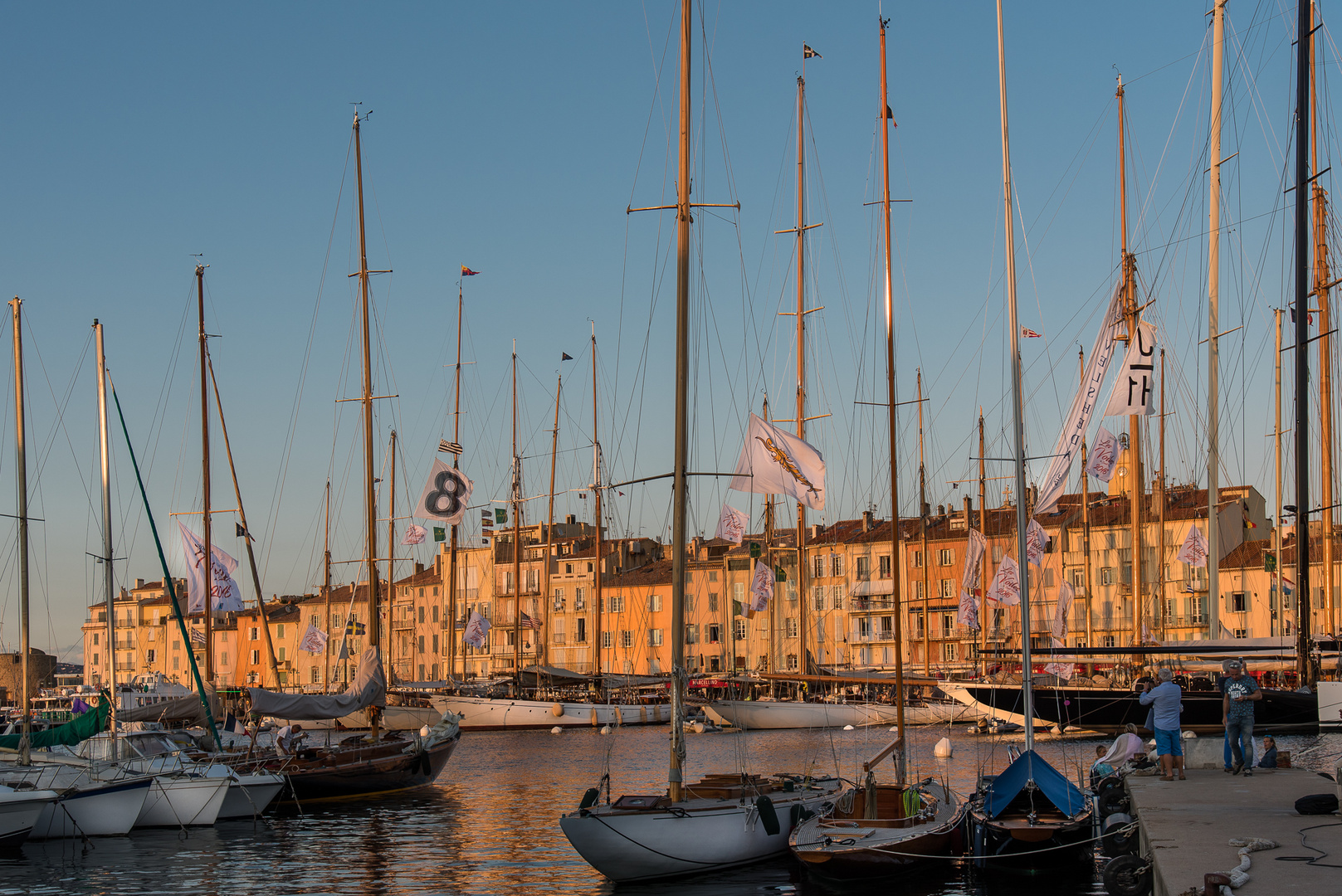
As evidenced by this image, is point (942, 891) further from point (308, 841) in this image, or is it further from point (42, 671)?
point (42, 671)

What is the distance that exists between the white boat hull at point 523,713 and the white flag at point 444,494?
117ft

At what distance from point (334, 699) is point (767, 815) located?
773 inches

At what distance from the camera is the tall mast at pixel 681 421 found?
2006cm

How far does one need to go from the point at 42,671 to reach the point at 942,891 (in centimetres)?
10272

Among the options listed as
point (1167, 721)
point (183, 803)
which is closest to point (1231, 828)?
point (1167, 721)

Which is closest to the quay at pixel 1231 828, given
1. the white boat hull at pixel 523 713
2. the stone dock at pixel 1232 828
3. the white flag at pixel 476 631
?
the stone dock at pixel 1232 828

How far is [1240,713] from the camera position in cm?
2070

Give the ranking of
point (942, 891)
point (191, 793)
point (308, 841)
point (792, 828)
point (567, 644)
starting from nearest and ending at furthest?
point (942, 891), point (792, 828), point (308, 841), point (191, 793), point (567, 644)

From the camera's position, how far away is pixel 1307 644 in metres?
32.3

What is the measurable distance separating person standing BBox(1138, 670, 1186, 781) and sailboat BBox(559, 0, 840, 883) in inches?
212

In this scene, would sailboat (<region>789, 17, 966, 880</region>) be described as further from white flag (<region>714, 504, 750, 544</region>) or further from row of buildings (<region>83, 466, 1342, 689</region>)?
row of buildings (<region>83, 466, 1342, 689</region>)

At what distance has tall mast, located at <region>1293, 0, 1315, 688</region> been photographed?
99.5ft

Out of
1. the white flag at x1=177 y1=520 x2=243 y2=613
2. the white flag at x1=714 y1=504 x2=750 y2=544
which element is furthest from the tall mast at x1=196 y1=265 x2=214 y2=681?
the white flag at x1=714 y1=504 x2=750 y2=544

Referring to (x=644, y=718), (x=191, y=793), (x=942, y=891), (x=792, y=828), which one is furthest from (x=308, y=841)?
(x=644, y=718)
